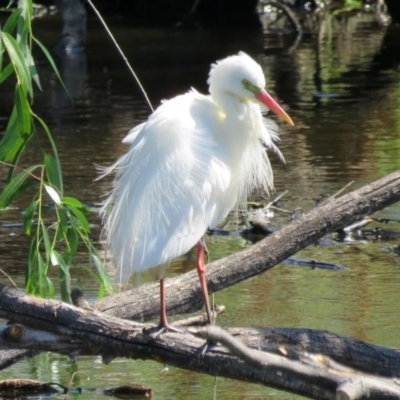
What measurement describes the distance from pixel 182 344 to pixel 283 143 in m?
7.32

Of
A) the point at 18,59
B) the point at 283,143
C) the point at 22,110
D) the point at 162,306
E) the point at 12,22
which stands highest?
the point at 12,22

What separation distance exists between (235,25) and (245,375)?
2102cm

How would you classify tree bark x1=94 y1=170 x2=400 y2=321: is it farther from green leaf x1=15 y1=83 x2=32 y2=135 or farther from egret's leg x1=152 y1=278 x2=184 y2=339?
green leaf x1=15 y1=83 x2=32 y2=135

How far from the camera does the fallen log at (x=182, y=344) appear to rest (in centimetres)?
349

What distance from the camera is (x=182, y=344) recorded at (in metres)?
3.61

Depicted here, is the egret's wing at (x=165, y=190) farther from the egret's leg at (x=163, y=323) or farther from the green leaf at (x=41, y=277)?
the green leaf at (x=41, y=277)

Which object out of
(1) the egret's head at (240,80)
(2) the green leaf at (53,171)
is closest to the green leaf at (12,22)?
(2) the green leaf at (53,171)

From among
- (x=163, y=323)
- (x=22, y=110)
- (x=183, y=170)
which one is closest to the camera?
(x=163, y=323)

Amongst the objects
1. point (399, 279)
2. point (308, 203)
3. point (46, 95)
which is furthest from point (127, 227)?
point (46, 95)

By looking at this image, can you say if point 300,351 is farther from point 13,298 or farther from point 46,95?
point 46,95

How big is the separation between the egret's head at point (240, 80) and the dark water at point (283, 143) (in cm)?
134

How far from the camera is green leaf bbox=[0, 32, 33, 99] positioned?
13.4ft

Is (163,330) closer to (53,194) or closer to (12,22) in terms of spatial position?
(53,194)

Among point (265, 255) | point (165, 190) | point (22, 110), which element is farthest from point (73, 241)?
point (265, 255)
